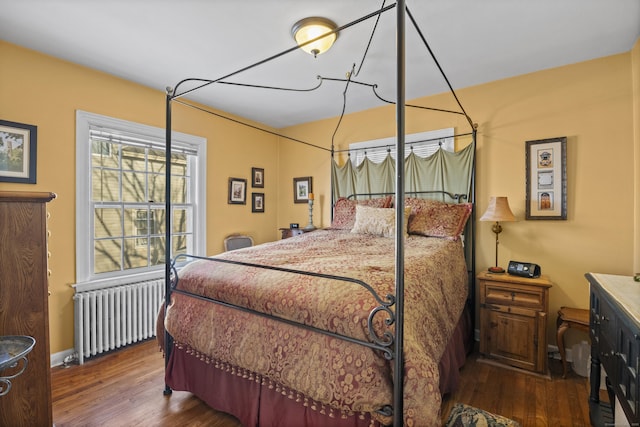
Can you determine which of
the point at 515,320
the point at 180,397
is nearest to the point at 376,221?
the point at 515,320

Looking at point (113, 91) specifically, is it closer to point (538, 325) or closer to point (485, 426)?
point (485, 426)

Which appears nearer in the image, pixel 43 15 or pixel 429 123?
pixel 43 15

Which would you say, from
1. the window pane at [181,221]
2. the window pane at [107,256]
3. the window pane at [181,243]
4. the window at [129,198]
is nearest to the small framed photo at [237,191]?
the window at [129,198]

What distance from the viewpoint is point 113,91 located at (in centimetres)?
278

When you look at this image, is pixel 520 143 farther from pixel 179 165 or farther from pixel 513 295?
pixel 179 165

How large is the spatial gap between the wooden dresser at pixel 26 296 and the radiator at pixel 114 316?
1213 millimetres

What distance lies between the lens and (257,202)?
4262mm

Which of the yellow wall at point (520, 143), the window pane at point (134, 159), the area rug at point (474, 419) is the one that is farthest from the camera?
the window pane at point (134, 159)

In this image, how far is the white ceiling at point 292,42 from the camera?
1.84 m

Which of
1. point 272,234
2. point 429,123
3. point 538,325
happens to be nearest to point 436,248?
point 538,325

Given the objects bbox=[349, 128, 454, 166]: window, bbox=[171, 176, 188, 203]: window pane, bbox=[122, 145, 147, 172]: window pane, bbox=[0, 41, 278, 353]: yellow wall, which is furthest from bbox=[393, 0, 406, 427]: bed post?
bbox=[171, 176, 188, 203]: window pane

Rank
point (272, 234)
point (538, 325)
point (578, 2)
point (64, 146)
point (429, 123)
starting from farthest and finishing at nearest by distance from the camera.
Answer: point (272, 234)
point (429, 123)
point (64, 146)
point (538, 325)
point (578, 2)

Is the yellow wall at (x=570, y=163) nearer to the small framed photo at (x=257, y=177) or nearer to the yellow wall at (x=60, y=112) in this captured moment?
the small framed photo at (x=257, y=177)

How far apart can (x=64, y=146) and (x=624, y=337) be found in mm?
3778
